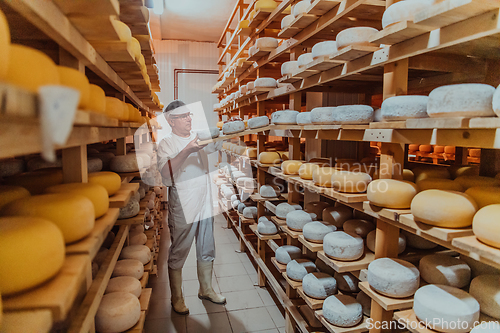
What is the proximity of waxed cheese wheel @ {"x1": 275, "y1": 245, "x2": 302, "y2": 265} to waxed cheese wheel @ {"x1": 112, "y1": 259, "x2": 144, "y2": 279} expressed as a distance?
1.13 meters

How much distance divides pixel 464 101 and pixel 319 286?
1.39m

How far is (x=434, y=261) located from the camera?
4.77 feet

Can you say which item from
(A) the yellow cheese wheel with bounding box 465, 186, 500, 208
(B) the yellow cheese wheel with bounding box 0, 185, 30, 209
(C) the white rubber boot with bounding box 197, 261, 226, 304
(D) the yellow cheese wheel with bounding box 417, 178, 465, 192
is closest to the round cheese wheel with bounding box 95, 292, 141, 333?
(B) the yellow cheese wheel with bounding box 0, 185, 30, 209

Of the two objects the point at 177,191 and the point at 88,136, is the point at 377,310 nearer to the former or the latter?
the point at 88,136

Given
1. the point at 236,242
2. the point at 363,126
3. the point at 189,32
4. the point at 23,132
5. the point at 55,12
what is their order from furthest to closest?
the point at 189,32
the point at 236,242
the point at 363,126
the point at 55,12
the point at 23,132

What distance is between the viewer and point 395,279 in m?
1.36

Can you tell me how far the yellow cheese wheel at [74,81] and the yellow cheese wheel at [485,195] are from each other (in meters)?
1.49

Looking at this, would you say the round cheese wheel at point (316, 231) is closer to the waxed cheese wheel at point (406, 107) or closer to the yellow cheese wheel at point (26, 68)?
the waxed cheese wheel at point (406, 107)

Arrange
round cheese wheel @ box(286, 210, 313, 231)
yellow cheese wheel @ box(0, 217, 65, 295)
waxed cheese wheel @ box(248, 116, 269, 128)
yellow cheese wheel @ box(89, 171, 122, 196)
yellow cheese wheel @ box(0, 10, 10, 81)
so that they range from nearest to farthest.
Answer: yellow cheese wheel @ box(0, 10, 10, 81) → yellow cheese wheel @ box(0, 217, 65, 295) → yellow cheese wheel @ box(89, 171, 122, 196) → round cheese wheel @ box(286, 210, 313, 231) → waxed cheese wheel @ box(248, 116, 269, 128)

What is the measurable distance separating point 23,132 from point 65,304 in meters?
0.34

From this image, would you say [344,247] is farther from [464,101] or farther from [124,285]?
[124,285]

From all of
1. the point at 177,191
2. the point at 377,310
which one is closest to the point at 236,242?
the point at 177,191

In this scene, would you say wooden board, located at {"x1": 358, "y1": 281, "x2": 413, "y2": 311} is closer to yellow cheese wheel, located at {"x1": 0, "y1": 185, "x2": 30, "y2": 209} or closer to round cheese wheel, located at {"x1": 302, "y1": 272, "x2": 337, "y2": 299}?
round cheese wheel, located at {"x1": 302, "y1": 272, "x2": 337, "y2": 299}

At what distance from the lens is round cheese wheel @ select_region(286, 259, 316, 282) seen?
7.27 feet
